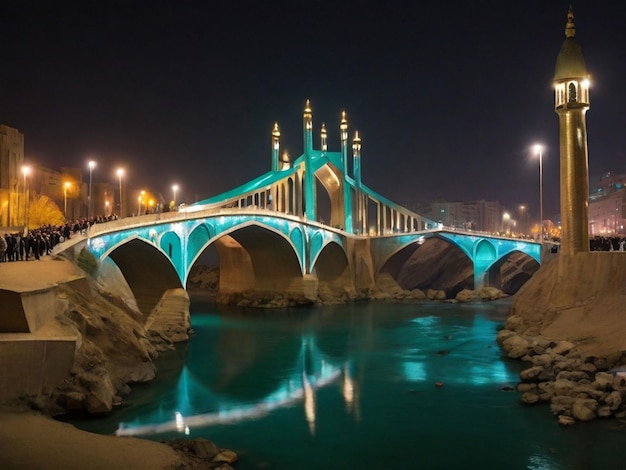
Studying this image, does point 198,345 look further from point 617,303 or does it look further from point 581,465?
point 581,465

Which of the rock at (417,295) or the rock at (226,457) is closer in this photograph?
the rock at (226,457)

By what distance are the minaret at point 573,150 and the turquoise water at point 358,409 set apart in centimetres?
619

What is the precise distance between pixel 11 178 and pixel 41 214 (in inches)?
185

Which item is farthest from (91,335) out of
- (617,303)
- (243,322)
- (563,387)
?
(243,322)

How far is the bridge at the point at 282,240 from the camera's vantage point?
106 feet

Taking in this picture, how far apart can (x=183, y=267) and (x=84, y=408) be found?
61.4 feet

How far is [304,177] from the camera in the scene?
58031 mm

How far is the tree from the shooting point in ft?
160

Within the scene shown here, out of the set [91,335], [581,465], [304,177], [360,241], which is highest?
[304,177]

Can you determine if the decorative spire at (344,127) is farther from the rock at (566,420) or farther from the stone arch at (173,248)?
the rock at (566,420)

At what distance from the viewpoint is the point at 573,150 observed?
28.3 meters

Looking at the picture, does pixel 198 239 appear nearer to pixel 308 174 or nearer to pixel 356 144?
pixel 308 174

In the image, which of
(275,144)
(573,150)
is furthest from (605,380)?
(275,144)

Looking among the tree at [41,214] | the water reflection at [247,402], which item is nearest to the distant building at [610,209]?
the tree at [41,214]
